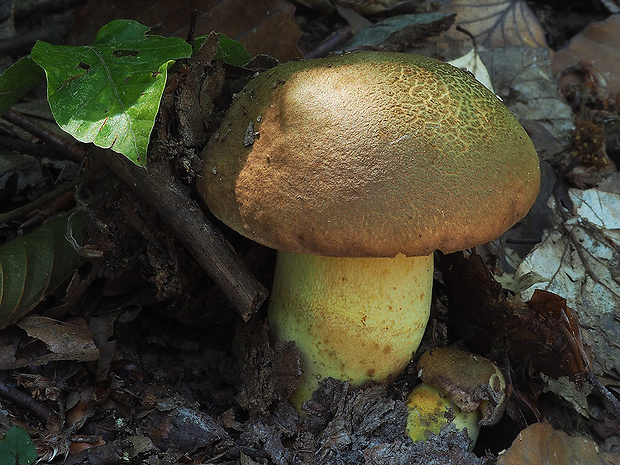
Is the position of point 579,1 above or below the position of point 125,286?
below

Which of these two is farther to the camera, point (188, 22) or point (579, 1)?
point (579, 1)

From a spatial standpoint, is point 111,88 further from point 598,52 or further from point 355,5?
point 598,52

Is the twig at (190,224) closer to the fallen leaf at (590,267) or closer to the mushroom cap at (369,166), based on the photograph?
the mushroom cap at (369,166)

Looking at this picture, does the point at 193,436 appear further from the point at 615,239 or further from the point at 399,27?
the point at 399,27

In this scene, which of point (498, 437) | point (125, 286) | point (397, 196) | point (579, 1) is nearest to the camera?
point (397, 196)

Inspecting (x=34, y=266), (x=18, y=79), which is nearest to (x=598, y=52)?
(x=18, y=79)

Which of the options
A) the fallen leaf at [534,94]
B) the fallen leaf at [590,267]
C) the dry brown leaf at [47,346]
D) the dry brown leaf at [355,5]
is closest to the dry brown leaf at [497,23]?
the fallen leaf at [534,94]

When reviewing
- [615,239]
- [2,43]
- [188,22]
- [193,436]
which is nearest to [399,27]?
[188,22]
